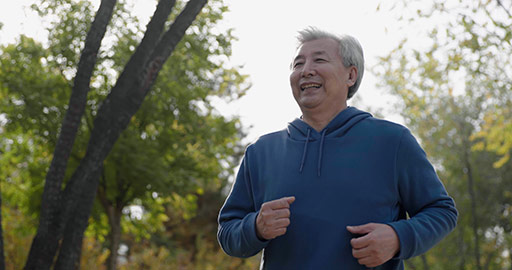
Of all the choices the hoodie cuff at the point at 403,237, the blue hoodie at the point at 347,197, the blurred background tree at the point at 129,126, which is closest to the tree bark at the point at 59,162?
the blue hoodie at the point at 347,197

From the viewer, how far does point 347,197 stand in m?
2.08

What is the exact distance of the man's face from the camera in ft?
7.52

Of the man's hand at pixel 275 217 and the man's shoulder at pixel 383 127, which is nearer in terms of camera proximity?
the man's hand at pixel 275 217

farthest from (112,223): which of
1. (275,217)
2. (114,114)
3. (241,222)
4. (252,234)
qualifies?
(275,217)

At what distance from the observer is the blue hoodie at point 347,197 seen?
2.06 m

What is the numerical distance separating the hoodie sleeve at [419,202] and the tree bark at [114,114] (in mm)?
3391

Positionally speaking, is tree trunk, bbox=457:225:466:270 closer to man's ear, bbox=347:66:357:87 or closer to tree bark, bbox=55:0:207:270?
tree bark, bbox=55:0:207:270

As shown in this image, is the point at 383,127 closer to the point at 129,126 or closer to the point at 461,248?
the point at 129,126

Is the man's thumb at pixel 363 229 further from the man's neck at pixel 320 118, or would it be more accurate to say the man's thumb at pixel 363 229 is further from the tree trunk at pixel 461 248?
the tree trunk at pixel 461 248

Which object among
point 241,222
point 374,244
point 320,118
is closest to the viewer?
point 374,244

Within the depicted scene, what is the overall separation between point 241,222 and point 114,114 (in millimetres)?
3257

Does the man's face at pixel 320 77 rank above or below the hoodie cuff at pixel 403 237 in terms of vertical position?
above

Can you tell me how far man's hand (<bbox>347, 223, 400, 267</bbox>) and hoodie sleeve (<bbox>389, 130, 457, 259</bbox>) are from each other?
0.05m

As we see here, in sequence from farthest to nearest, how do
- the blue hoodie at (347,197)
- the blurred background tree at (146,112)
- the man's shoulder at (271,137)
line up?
1. the blurred background tree at (146,112)
2. the man's shoulder at (271,137)
3. the blue hoodie at (347,197)
